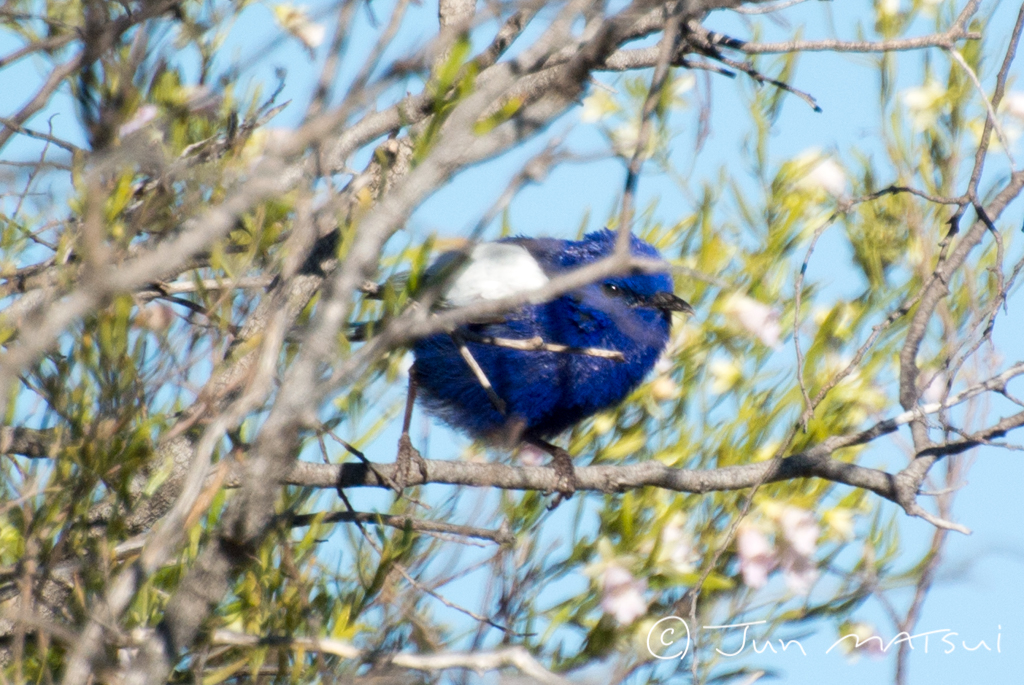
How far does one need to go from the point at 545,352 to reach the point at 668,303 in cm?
54

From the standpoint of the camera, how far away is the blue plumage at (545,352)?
4594mm

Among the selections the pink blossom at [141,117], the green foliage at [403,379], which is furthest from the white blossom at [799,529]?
the pink blossom at [141,117]

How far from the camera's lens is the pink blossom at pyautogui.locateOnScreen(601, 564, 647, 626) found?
3.38 meters

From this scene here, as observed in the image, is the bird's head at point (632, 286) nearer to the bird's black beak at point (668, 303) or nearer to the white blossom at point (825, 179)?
the bird's black beak at point (668, 303)

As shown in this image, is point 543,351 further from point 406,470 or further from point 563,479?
point 406,470

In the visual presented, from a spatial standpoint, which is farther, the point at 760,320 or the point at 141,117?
the point at 760,320

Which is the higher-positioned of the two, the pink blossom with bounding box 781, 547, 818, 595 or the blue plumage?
the blue plumage

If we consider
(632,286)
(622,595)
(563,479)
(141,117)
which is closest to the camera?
(141,117)

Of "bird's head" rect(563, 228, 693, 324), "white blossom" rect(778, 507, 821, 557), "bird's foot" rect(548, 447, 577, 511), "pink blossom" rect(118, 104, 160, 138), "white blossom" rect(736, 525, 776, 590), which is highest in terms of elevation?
"bird's head" rect(563, 228, 693, 324)

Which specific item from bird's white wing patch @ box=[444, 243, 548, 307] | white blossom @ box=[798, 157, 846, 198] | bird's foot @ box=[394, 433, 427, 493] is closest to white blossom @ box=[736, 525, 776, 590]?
bird's foot @ box=[394, 433, 427, 493]

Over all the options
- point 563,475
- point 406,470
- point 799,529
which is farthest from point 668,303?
point 406,470

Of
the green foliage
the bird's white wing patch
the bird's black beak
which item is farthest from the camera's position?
the bird's white wing patch

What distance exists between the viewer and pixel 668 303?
464 centimetres

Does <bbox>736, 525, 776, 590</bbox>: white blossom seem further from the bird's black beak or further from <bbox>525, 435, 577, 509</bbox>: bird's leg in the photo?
the bird's black beak
